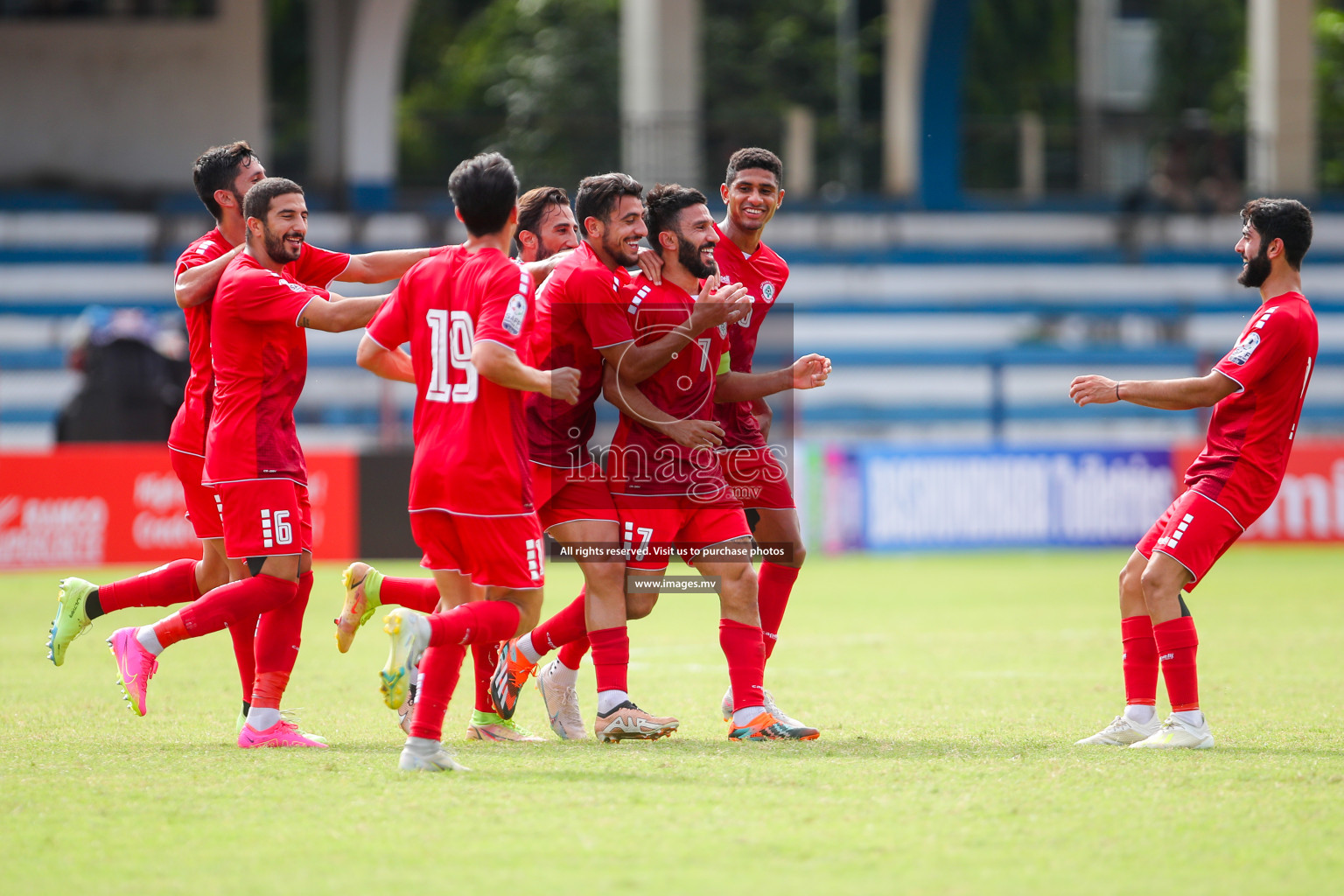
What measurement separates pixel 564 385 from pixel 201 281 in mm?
1847

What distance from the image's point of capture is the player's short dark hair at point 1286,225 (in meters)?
5.90

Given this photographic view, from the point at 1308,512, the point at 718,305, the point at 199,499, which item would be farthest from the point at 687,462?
the point at 1308,512

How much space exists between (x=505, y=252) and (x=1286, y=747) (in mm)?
3443

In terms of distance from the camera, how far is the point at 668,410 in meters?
6.14

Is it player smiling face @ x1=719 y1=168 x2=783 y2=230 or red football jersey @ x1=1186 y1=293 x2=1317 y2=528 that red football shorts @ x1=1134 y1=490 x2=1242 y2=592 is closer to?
red football jersey @ x1=1186 y1=293 x2=1317 y2=528

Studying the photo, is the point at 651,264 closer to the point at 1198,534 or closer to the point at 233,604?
the point at 233,604

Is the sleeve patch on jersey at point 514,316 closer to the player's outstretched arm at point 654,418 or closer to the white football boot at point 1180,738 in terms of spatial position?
the player's outstretched arm at point 654,418

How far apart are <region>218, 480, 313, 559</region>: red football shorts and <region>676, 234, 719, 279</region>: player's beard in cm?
178

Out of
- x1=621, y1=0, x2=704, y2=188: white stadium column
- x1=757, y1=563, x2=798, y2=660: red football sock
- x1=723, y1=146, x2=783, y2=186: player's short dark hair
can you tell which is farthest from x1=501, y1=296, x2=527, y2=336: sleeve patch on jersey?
x1=621, y1=0, x2=704, y2=188: white stadium column

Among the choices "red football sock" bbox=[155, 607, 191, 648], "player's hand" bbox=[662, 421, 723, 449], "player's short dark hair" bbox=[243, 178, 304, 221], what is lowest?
"red football sock" bbox=[155, 607, 191, 648]

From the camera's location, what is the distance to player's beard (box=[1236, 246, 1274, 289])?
234 inches

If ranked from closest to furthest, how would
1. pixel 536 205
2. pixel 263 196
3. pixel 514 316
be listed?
pixel 514 316
pixel 263 196
pixel 536 205

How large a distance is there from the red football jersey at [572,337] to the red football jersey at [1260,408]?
2336mm

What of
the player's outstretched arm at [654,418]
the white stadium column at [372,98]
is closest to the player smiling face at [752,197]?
the player's outstretched arm at [654,418]
